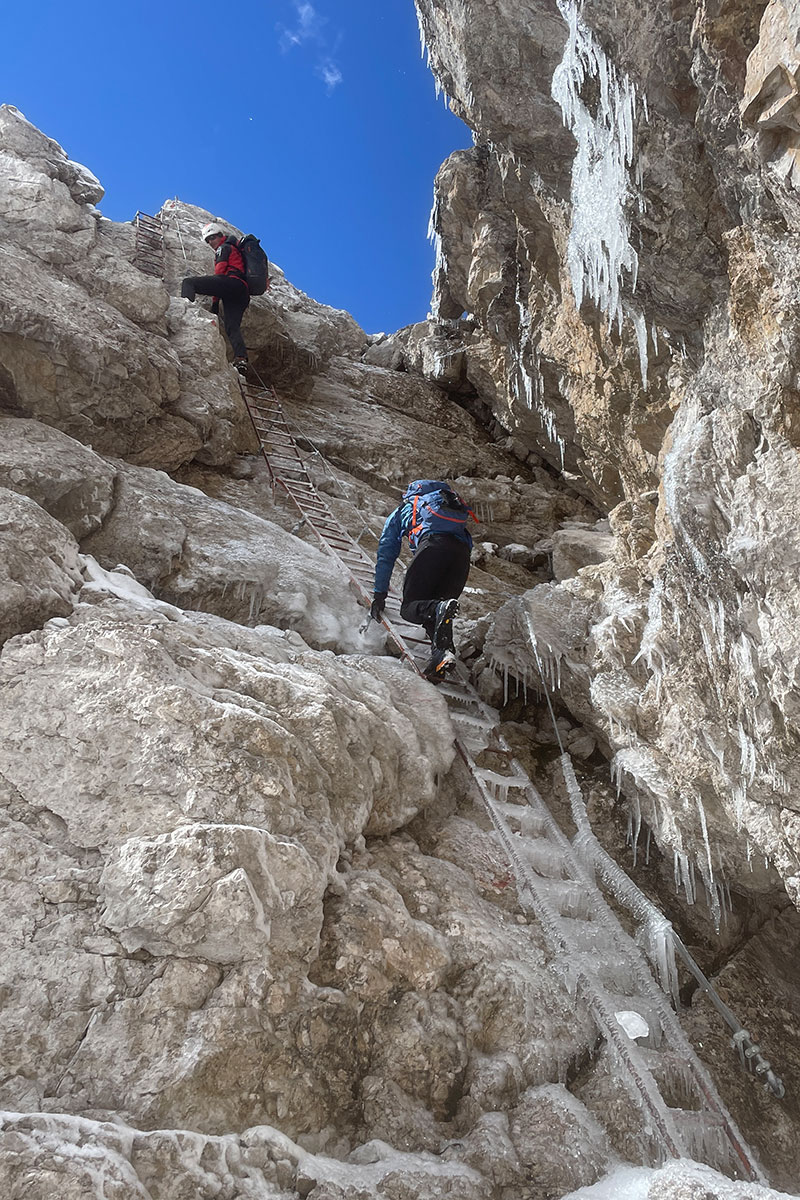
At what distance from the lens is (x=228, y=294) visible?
11.3m

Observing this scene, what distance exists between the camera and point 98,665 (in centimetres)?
386

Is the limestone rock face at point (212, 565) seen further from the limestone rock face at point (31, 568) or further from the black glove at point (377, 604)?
the limestone rock face at point (31, 568)

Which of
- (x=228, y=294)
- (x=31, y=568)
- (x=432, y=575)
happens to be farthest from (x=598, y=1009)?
(x=228, y=294)

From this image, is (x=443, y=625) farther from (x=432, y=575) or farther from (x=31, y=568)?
(x=31, y=568)

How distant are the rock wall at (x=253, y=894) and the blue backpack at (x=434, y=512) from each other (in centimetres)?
98

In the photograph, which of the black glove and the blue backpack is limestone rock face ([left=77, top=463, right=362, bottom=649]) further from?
the blue backpack

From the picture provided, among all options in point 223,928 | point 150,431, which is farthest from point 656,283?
point 150,431

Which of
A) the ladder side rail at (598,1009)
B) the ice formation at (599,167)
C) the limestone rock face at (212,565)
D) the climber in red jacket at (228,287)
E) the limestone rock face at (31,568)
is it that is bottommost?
the ladder side rail at (598,1009)

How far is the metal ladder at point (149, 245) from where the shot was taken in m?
12.1

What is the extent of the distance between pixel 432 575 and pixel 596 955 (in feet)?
11.8

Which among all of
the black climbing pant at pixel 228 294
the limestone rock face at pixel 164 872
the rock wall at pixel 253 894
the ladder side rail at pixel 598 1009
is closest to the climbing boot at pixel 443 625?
the rock wall at pixel 253 894

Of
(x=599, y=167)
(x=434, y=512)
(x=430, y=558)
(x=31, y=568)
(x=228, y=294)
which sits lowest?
(x=31, y=568)

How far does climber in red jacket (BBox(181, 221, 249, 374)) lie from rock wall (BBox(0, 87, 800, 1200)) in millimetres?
4277

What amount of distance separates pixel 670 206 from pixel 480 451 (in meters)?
9.33
